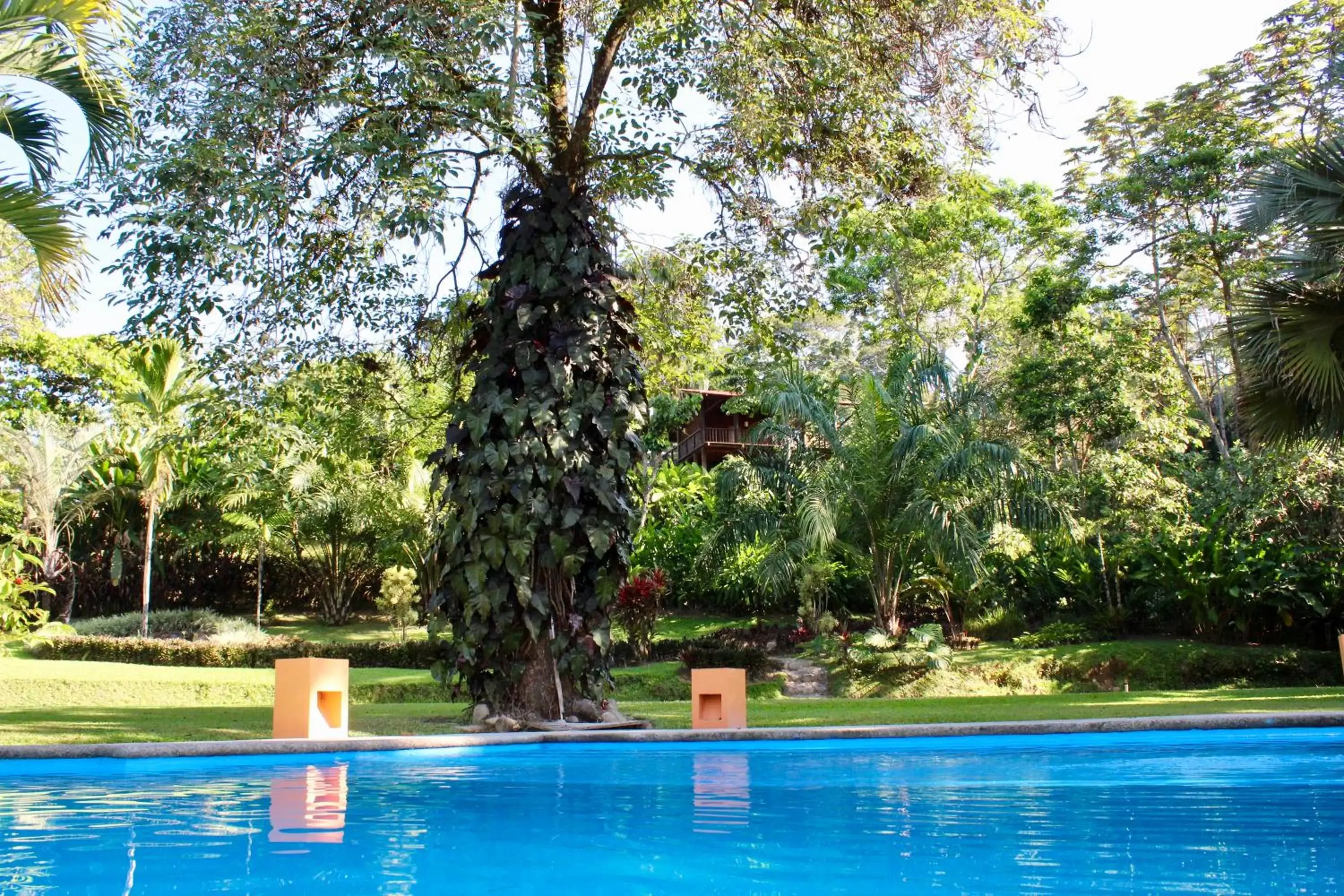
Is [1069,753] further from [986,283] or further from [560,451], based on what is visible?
[986,283]

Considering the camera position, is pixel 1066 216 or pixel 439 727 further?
pixel 1066 216

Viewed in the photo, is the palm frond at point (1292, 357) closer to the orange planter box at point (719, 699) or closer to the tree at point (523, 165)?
the tree at point (523, 165)

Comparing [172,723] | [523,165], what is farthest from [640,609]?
[172,723]

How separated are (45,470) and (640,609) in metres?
13.1

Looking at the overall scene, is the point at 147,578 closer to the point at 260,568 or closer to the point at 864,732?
the point at 260,568

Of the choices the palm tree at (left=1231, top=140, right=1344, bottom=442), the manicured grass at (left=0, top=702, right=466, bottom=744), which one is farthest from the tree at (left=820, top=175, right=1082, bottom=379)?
the manicured grass at (left=0, top=702, right=466, bottom=744)

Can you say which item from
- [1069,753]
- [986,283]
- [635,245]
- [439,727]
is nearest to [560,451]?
[439,727]

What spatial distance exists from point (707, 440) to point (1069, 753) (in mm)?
26776

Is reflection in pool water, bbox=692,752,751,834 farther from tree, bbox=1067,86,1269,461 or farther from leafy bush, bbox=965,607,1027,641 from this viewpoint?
tree, bbox=1067,86,1269,461

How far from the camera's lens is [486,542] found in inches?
372

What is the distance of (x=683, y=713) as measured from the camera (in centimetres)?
1145

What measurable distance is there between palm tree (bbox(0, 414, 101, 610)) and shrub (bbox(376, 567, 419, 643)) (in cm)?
688

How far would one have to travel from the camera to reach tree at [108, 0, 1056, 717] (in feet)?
29.1

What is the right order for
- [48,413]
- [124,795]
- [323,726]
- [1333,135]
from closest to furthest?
[124,795], [323,726], [1333,135], [48,413]
